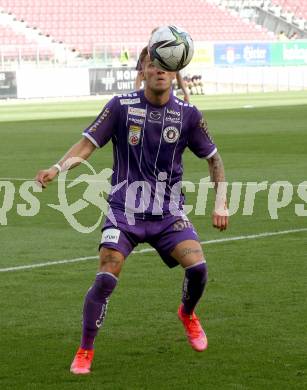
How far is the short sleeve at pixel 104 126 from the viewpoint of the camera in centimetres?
681

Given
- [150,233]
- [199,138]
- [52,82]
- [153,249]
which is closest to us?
[150,233]

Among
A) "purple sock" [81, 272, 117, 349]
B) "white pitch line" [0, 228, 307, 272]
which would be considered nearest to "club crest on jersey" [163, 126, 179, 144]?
"purple sock" [81, 272, 117, 349]

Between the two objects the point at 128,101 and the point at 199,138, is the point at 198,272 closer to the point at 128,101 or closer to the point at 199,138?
the point at 199,138

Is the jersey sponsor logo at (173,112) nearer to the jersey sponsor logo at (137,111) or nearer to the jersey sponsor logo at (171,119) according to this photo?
the jersey sponsor logo at (171,119)

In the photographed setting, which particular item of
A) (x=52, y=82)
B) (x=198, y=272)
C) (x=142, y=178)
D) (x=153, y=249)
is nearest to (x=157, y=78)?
(x=142, y=178)

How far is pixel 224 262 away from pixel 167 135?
3738 mm

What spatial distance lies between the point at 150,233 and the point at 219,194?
56 centimetres

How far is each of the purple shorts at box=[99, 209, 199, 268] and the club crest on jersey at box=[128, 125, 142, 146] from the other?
457 millimetres

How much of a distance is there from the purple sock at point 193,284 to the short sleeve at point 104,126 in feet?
3.21

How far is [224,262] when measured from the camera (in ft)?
34.0

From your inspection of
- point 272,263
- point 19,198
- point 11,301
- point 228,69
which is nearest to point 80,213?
point 19,198

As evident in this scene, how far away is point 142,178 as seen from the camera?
270 inches

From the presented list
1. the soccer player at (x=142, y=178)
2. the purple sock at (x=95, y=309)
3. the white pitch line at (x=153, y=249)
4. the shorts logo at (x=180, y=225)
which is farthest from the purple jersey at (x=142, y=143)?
the white pitch line at (x=153, y=249)

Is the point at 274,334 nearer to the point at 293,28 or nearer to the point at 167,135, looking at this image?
the point at 167,135
